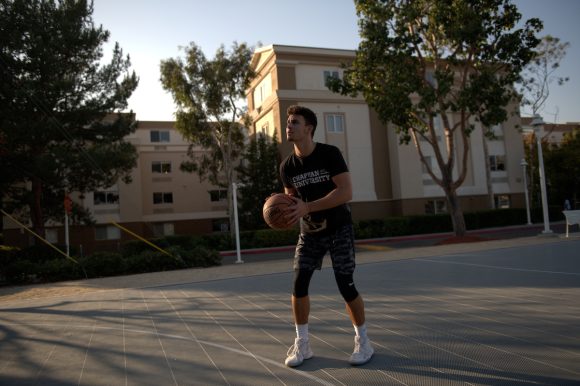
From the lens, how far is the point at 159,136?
4069 centimetres

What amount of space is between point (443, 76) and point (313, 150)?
1538 centimetres

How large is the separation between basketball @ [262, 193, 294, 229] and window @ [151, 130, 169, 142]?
39044mm

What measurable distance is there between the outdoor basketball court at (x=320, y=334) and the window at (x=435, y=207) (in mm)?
24657

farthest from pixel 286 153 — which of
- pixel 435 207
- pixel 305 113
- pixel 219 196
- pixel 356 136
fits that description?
pixel 305 113

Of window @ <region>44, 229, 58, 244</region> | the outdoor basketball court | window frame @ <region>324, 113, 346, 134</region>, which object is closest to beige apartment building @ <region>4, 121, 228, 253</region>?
window @ <region>44, 229, 58, 244</region>

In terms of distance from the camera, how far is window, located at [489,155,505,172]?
34.9 m

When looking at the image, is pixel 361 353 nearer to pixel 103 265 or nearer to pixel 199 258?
pixel 199 258

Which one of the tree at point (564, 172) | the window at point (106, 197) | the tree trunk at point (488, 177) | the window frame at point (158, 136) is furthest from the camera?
the window frame at point (158, 136)

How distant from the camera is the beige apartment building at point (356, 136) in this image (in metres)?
29.4

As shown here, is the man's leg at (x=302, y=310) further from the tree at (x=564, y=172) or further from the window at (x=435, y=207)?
the tree at (x=564, y=172)

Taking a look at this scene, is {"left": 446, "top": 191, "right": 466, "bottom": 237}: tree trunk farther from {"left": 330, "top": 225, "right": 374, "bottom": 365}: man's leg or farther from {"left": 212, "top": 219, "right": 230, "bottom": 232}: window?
{"left": 212, "top": 219, "right": 230, "bottom": 232}: window

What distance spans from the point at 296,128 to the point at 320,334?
215 cm

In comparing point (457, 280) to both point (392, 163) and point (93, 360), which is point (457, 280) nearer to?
point (93, 360)

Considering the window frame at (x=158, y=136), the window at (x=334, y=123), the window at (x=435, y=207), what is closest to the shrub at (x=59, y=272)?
the window at (x=334, y=123)
